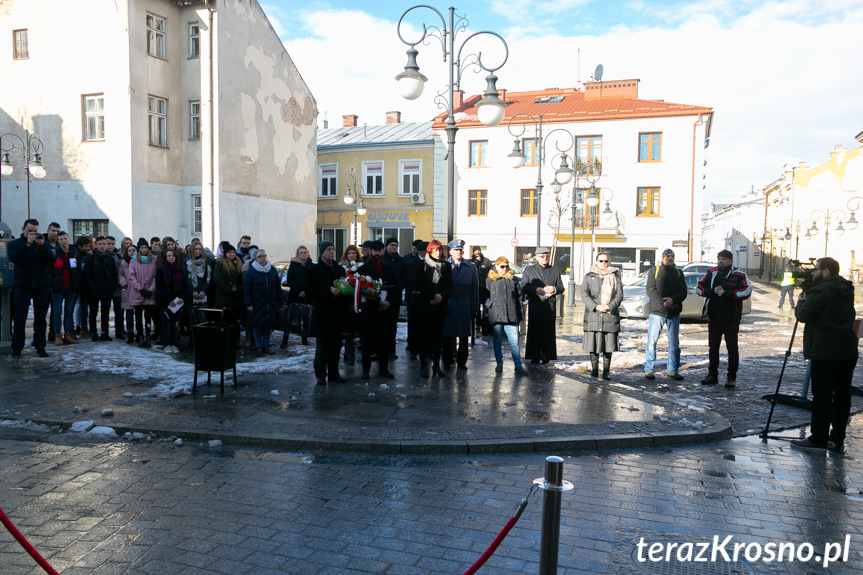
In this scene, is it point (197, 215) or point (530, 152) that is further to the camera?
point (530, 152)

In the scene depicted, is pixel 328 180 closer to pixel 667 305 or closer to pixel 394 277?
pixel 394 277

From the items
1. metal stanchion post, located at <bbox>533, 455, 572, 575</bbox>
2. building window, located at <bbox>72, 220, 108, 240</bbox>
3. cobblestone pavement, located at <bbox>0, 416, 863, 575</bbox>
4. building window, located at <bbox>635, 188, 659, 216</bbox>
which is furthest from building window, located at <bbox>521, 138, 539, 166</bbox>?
metal stanchion post, located at <bbox>533, 455, 572, 575</bbox>

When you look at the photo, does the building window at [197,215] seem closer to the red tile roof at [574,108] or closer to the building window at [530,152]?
the red tile roof at [574,108]

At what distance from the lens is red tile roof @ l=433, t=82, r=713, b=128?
33750 mm

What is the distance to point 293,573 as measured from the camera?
143 inches

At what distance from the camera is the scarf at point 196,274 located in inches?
439

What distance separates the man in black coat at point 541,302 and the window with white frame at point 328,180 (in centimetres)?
3174

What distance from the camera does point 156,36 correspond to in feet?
75.5

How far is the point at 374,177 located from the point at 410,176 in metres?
2.51

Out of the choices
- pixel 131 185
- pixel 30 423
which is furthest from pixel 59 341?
pixel 131 185

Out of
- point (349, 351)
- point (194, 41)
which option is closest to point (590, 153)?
point (194, 41)

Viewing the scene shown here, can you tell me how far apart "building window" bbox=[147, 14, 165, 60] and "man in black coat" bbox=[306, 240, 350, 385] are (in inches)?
736

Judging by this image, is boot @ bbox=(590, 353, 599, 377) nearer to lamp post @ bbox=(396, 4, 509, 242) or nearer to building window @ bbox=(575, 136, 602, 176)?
lamp post @ bbox=(396, 4, 509, 242)

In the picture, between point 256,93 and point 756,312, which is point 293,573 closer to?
point 756,312
